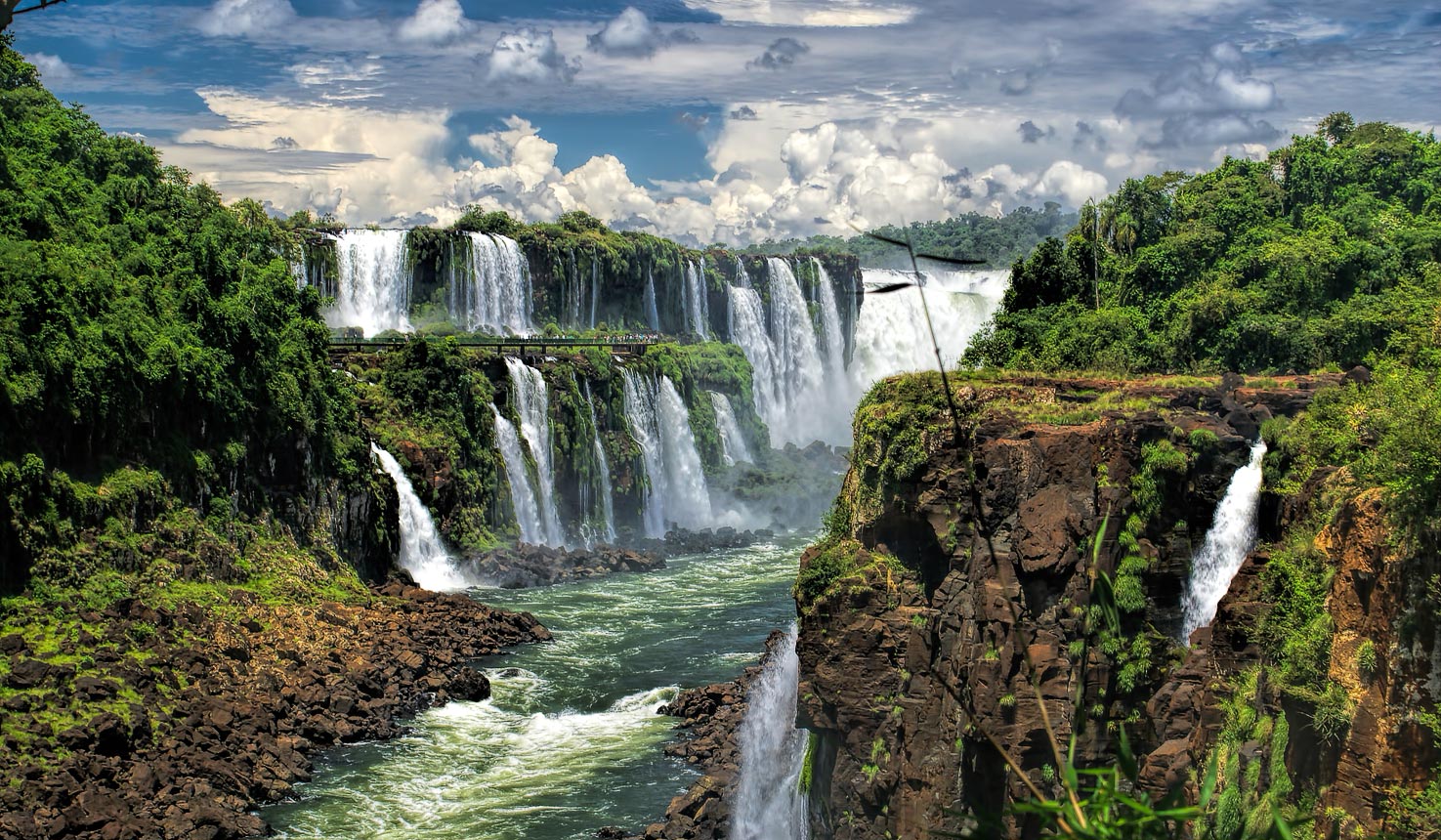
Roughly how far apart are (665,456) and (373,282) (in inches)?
655

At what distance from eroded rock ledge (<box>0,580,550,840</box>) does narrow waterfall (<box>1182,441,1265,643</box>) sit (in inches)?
663

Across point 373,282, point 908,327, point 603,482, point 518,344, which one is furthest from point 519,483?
point 908,327

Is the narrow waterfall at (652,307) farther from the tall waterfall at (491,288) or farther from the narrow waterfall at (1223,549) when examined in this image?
the narrow waterfall at (1223,549)

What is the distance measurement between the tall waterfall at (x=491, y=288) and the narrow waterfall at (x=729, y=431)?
35.3 feet

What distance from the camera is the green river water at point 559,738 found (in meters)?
26.6

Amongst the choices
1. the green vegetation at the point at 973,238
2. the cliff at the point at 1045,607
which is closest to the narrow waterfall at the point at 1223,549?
the cliff at the point at 1045,607

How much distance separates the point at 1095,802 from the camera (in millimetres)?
6445

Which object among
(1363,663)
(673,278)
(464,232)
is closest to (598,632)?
(1363,663)

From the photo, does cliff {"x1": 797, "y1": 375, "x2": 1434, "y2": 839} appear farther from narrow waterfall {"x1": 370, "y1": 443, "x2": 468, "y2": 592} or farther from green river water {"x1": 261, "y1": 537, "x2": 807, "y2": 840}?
narrow waterfall {"x1": 370, "y1": 443, "x2": 468, "y2": 592}

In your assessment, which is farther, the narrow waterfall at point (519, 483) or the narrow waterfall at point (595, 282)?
the narrow waterfall at point (595, 282)

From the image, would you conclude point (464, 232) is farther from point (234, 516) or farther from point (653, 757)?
point (653, 757)

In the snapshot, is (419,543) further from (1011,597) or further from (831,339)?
(831,339)

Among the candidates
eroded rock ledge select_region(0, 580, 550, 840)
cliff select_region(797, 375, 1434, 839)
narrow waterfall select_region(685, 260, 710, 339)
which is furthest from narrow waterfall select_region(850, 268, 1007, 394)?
cliff select_region(797, 375, 1434, 839)

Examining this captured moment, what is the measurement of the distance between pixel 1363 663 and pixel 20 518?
27.1 meters
